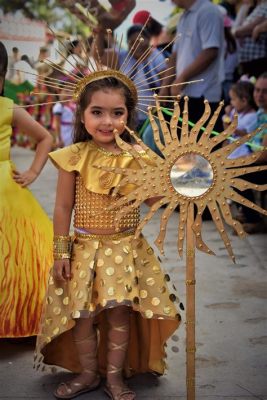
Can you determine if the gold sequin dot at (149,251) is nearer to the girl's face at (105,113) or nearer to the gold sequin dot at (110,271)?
the gold sequin dot at (110,271)

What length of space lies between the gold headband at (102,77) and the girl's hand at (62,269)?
634mm

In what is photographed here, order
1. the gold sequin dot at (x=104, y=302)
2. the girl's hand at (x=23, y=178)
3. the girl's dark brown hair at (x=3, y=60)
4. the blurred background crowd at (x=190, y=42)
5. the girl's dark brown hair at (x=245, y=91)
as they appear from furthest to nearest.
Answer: the girl's dark brown hair at (x=245, y=91)
the blurred background crowd at (x=190, y=42)
the girl's hand at (x=23, y=178)
the girl's dark brown hair at (x=3, y=60)
the gold sequin dot at (x=104, y=302)

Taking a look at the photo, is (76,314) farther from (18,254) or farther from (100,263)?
(18,254)

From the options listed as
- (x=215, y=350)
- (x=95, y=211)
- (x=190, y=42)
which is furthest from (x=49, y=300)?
(x=190, y=42)

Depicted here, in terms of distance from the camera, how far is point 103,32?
5.63 m

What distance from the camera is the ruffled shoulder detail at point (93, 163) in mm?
2707

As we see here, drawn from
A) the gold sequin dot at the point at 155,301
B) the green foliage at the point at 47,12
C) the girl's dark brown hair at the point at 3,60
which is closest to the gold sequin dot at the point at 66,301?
the gold sequin dot at the point at 155,301

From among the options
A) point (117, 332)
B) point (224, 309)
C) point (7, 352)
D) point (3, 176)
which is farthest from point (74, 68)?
point (224, 309)

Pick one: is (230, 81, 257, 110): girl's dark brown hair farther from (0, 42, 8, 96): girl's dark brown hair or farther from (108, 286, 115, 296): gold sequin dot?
(108, 286, 115, 296): gold sequin dot

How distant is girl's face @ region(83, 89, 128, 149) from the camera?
107 inches

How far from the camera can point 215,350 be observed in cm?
328

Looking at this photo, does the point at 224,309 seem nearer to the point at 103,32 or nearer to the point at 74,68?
the point at 74,68

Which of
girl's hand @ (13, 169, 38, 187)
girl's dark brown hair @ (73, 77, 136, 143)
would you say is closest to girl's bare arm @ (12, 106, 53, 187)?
girl's hand @ (13, 169, 38, 187)

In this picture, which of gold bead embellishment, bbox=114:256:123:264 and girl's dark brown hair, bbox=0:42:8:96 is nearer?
gold bead embellishment, bbox=114:256:123:264
